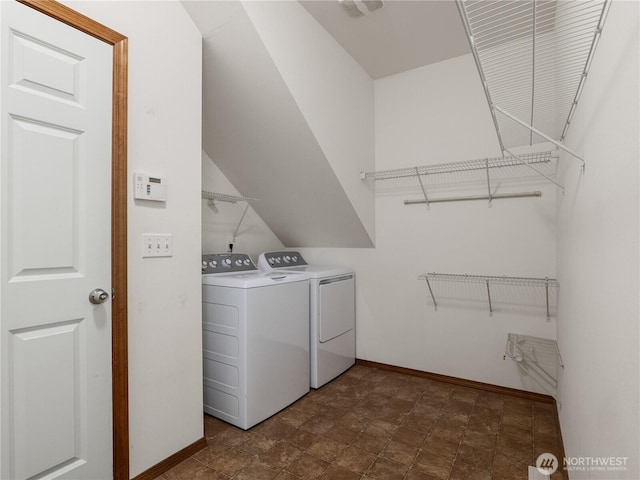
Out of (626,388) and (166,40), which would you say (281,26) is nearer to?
(166,40)

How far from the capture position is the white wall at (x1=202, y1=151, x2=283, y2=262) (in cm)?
284

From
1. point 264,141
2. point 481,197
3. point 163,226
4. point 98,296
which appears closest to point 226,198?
point 264,141

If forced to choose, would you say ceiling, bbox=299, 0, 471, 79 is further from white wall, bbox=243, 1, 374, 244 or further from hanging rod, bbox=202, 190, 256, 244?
hanging rod, bbox=202, 190, 256, 244

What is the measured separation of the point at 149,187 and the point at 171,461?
1383 millimetres

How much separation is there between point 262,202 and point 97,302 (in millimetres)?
1879

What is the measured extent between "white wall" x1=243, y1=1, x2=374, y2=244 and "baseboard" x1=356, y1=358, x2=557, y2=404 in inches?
48.7

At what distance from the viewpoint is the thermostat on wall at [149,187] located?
1578 millimetres

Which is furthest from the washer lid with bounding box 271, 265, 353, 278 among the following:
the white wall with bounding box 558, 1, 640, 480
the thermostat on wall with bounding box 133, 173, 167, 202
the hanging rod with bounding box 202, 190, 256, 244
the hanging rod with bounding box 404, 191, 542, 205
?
the white wall with bounding box 558, 1, 640, 480

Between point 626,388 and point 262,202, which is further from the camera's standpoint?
point 262,202

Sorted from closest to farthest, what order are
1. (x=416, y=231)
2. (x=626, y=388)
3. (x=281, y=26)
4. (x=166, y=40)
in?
(x=626, y=388), (x=166, y=40), (x=281, y=26), (x=416, y=231)

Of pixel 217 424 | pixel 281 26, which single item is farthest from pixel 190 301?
pixel 281 26

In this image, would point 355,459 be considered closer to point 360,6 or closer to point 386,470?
point 386,470

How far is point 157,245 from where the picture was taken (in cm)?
167

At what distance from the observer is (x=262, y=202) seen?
3168 mm
